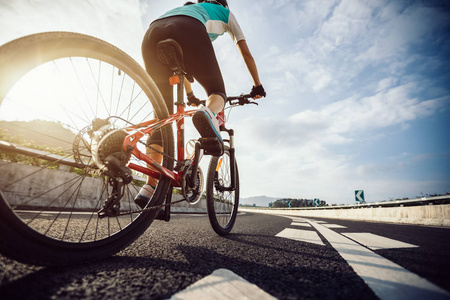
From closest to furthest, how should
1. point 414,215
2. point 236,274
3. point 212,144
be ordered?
point 236,274, point 212,144, point 414,215

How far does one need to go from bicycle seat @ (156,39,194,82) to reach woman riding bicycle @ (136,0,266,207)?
0.17 feet

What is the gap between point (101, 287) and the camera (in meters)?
0.82

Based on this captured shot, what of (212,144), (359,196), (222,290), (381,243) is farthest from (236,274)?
(359,196)

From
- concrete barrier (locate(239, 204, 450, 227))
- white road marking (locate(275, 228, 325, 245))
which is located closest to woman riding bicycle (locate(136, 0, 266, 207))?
white road marking (locate(275, 228, 325, 245))

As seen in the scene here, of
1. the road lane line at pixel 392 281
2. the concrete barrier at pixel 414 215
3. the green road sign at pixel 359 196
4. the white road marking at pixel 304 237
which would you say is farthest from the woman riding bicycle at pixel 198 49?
the green road sign at pixel 359 196

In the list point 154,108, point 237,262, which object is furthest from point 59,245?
point 154,108

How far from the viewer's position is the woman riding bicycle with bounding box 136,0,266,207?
198cm

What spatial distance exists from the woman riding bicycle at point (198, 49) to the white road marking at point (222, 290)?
1.23m

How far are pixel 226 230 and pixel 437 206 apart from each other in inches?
369

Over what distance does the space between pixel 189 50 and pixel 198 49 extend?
Answer: 3.5 inches

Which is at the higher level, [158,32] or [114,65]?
[158,32]

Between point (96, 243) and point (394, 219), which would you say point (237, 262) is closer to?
point (96, 243)

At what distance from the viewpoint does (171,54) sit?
6.68 feet

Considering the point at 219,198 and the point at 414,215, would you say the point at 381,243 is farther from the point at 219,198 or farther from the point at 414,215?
the point at 414,215
